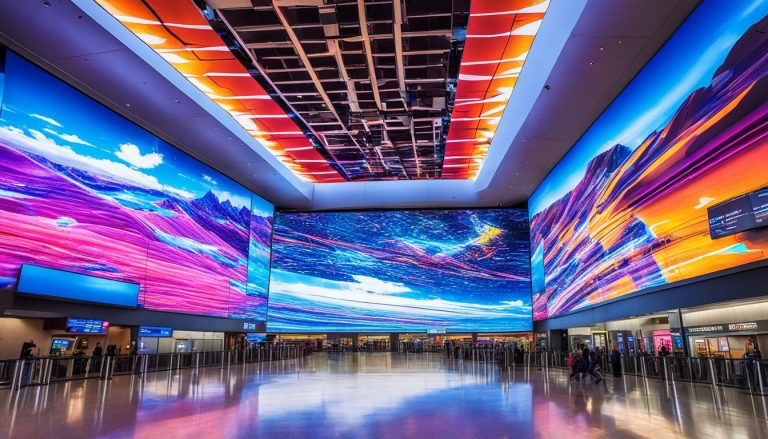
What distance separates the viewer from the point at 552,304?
24.4 metres

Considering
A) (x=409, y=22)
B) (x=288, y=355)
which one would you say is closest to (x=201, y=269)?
(x=288, y=355)

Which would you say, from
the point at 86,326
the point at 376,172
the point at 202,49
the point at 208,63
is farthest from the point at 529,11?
the point at 86,326

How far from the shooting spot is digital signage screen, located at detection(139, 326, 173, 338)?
1863 centimetres

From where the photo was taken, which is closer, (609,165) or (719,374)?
(719,374)

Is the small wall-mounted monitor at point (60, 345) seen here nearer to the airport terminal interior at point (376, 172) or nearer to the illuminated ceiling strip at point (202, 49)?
the airport terminal interior at point (376, 172)

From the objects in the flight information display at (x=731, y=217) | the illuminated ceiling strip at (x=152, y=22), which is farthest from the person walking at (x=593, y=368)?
the illuminated ceiling strip at (x=152, y=22)

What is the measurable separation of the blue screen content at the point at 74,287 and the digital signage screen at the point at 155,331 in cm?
129

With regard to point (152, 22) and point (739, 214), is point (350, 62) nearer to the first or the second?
point (152, 22)

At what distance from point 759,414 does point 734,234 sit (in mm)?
4137

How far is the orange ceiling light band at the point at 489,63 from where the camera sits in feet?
41.4

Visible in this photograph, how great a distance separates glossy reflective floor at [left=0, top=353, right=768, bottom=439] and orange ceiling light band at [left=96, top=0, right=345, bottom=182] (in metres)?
9.23

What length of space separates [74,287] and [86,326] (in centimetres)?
166

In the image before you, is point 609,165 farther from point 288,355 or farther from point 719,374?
point 288,355

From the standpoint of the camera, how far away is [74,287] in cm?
1527
